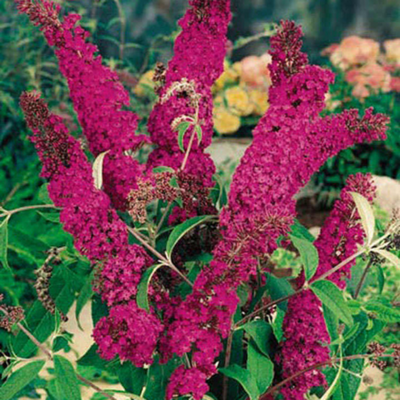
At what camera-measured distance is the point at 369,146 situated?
3.23m

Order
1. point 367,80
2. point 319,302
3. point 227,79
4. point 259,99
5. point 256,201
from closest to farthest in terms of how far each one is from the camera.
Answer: point 256,201 < point 319,302 < point 367,80 < point 259,99 < point 227,79

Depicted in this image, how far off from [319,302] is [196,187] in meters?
0.21

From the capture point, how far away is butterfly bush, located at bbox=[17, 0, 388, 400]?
2.51 ft

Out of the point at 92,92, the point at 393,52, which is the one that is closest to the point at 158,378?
the point at 92,92

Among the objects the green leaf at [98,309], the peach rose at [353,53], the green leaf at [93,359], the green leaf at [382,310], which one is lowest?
the green leaf at [93,359]

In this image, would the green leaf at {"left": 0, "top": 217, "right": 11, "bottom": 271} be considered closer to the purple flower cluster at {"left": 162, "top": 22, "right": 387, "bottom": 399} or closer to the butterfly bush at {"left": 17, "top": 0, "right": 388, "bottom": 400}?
the butterfly bush at {"left": 17, "top": 0, "right": 388, "bottom": 400}

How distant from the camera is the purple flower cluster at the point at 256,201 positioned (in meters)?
0.75

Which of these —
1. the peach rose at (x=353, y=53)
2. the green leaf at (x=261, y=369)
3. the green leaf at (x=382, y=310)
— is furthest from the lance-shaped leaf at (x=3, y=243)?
the peach rose at (x=353, y=53)

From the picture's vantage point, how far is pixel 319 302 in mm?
866

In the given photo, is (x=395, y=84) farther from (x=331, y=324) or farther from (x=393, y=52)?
(x=331, y=324)

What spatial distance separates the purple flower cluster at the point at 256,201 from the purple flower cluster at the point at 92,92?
169 millimetres

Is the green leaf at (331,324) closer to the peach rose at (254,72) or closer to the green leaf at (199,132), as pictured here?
the green leaf at (199,132)

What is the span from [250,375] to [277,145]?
11.5 inches

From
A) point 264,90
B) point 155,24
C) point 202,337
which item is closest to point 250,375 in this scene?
point 202,337
